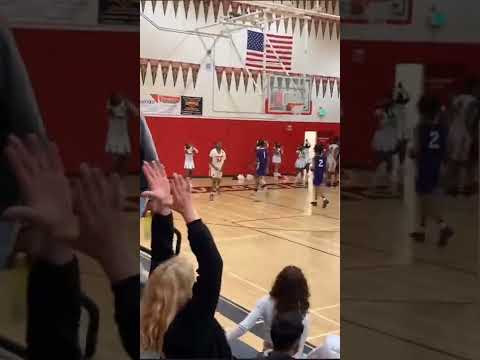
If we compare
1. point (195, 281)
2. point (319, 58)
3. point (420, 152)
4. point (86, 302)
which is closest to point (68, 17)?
point (86, 302)

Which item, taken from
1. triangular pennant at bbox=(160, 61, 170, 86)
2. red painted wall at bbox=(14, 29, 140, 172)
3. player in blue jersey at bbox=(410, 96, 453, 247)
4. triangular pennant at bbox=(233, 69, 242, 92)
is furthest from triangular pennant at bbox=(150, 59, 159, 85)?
player in blue jersey at bbox=(410, 96, 453, 247)

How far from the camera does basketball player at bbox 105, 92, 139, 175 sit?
1.91 ft

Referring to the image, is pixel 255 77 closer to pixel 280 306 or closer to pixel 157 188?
pixel 280 306

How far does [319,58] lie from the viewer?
1.89 metres

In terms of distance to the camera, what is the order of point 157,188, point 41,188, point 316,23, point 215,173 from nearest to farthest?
point 41,188 → point 157,188 → point 316,23 → point 215,173

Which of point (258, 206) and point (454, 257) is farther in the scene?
point (258, 206)

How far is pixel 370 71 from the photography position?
61 cm

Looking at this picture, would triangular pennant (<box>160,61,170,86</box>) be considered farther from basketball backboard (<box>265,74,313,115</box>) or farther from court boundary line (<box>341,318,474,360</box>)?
court boundary line (<box>341,318,474,360</box>)

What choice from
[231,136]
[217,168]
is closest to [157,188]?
[217,168]

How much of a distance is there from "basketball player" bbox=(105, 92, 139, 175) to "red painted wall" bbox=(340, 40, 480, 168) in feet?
0.96

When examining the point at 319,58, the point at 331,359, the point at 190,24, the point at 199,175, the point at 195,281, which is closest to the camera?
the point at 195,281

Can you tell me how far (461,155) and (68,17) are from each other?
1.80 ft

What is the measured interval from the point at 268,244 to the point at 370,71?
1.98 metres

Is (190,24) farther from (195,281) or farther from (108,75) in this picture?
(108,75)
